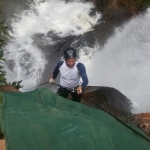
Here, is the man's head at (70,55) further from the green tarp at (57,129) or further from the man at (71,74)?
the green tarp at (57,129)

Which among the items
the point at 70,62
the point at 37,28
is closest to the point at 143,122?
the point at 70,62

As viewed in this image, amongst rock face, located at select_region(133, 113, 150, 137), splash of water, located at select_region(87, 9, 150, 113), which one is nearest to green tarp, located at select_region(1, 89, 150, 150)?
rock face, located at select_region(133, 113, 150, 137)

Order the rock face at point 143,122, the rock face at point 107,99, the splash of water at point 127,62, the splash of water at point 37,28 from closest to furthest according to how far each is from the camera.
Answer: the rock face at point 143,122
the rock face at point 107,99
the splash of water at point 127,62
the splash of water at point 37,28

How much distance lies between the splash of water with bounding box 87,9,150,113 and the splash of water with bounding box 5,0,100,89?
1606 mm

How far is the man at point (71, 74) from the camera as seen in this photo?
456 centimetres

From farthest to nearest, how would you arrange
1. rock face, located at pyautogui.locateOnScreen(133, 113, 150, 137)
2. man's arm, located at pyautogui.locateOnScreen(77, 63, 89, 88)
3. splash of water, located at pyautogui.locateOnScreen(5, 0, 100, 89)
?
splash of water, located at pyautogui.locateOnScreen(5, 0, 100, 89) < rock face, located at pyautogui.locateOnScreen(133, 113, 150, 137) < man's arm, located at pyautogui.locateOnScreen(77, 63, 89, 88)

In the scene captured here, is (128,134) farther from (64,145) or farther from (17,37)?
(17,37)

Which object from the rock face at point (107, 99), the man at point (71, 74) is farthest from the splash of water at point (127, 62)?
the man at point (71, 74)

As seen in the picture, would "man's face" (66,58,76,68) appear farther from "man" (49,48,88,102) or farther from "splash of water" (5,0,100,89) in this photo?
"splash of water" (5,0,100,89)

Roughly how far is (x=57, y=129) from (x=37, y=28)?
→ 11450 millimetres

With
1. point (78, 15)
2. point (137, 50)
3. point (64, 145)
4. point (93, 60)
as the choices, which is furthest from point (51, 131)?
point (78, 15)

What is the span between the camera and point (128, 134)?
10.3 feet

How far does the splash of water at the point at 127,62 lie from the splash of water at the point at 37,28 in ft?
5.27

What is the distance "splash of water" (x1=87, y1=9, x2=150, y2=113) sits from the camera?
11.6 m
